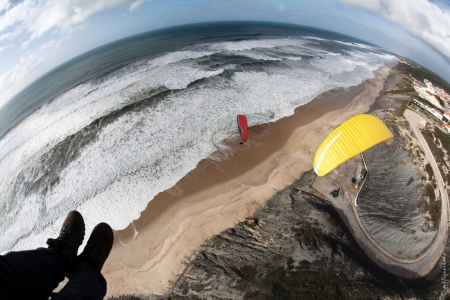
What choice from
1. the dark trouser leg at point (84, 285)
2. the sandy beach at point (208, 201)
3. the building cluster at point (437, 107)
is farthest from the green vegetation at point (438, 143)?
the dark trouser leg at point (84, 285)

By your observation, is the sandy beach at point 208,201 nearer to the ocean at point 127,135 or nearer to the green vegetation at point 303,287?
the ocean at point 127,135

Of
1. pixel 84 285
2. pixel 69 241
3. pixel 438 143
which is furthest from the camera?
pixel 438 143

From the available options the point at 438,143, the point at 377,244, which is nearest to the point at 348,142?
the point at 377,244

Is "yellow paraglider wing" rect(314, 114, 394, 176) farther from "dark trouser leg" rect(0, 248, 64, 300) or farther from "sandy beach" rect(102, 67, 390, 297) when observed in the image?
"dark trouser leg" rect(0, 248, 64, 300)

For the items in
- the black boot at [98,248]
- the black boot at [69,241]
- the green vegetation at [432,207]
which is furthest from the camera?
the green vegetation at [432,207]

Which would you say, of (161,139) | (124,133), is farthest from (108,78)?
(161,139)

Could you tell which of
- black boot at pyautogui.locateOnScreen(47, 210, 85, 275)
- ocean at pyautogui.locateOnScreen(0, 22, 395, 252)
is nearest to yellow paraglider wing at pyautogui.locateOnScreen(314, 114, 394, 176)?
ocean at pyautogui.locateOnScreen(0, 22, 395, 252)

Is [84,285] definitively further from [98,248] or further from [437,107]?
[437,107]

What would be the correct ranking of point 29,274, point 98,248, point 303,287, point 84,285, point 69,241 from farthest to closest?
1. point 303,287
2. point 98,248
3. point 69,241
4. point 84,285
5. point 29,274

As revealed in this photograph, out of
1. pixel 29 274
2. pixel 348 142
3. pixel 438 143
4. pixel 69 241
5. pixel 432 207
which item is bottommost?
pixel 29 274
